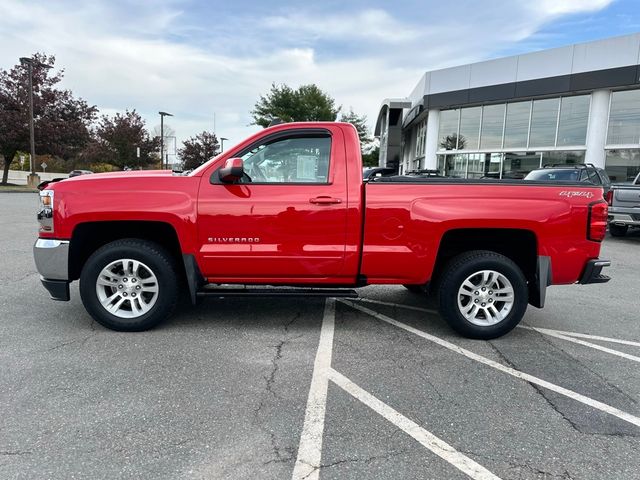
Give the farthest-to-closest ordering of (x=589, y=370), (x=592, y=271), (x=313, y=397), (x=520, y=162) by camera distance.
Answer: (x=520, y=162) → (x=592, y=271) → (x=589, y=370) → (x=313, y=397)

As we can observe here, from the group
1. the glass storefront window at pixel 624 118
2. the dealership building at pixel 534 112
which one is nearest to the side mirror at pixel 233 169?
the dealership building at pixel 534 112

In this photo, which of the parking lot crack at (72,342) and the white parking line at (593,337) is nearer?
the parking lot crack at (72,342)

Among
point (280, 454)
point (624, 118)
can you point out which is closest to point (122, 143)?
point (624, 118)

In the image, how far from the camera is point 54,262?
4344mm

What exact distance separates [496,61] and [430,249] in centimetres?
1858

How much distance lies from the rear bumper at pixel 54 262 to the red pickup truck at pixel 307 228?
1 cm

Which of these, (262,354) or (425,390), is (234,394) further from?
(425,390)

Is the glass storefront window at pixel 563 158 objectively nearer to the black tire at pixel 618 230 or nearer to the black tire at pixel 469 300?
the black tire at pixel 618 230

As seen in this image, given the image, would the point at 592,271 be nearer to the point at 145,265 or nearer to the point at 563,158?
the point at 145,265

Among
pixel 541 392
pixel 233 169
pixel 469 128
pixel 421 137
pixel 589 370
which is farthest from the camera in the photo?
pixel 421 137

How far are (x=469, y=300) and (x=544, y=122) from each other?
17501 millimetres

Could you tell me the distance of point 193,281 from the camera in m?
4.36

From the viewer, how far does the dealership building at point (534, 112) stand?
17266mm

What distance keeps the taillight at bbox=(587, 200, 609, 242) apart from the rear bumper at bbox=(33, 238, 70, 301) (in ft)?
15.9
